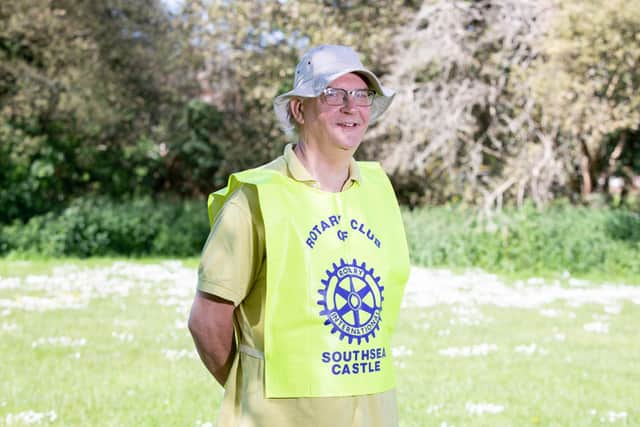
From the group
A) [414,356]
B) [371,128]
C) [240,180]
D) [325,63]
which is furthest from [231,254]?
[371,128]

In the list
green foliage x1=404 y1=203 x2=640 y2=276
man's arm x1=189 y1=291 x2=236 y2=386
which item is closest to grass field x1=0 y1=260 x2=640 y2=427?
green foliage x1=404 y1=203 x2=640 y2=276

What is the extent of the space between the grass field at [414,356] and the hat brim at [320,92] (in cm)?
348

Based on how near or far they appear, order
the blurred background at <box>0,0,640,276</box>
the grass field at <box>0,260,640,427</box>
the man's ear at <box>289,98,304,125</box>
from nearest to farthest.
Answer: the man's ear at <box>289,98,304,125</box>, the grass field at <box>0,260,640,427</box>, the blurred background at <box>0,0,640,276</box>

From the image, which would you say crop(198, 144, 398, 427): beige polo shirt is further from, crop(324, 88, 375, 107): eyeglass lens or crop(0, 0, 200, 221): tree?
crop(0, 0, 200, 221): tree

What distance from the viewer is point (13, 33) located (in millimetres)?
18234

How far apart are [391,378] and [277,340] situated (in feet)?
1.36

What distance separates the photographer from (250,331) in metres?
2.50

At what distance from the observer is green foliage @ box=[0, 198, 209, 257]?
18766 mm

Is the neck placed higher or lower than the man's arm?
higher

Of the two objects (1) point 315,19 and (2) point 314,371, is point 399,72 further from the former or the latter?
(2) point 314,371

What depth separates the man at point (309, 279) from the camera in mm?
2422

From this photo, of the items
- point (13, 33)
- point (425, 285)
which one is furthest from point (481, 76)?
point (13, 33)

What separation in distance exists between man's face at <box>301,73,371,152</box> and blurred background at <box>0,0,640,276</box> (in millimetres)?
13645

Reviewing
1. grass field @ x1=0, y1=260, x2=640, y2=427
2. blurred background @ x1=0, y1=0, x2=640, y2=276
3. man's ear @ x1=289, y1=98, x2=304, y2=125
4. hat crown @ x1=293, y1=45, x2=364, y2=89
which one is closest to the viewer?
hat crown @ x1=293, y1=45, x2=364, y2=89
